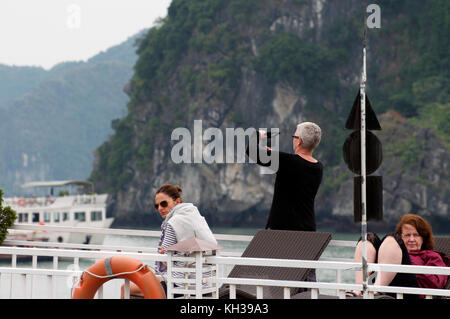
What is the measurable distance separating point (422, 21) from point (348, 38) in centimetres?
618

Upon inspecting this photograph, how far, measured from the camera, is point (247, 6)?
219 feet

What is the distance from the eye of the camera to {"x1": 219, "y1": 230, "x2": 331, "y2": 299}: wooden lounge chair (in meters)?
4.76

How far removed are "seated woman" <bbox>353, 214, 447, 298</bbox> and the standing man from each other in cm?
44

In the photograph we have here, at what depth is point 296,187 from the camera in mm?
5043

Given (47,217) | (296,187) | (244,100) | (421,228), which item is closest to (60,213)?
(47,217)

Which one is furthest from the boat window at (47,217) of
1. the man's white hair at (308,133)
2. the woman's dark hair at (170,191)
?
the man's white hair at (308,133)

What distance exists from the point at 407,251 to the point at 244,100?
61180 millimetres

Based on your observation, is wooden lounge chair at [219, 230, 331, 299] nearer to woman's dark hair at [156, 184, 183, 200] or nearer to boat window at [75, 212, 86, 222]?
woman's dark hair at [156, 184, 183, 200]

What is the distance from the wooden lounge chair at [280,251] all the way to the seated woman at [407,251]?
273 mm

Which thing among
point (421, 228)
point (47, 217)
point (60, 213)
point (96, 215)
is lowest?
point (96, 215)

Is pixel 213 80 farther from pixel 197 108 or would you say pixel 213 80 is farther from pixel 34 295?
pixel 34 295

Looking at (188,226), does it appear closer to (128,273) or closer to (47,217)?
(128,273)

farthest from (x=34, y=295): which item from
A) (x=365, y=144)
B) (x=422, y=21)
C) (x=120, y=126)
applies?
Answer: (x=120, y=126)
